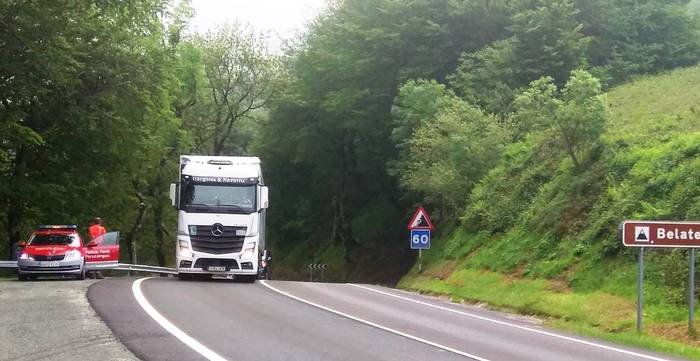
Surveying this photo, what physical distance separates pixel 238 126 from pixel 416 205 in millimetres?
24758

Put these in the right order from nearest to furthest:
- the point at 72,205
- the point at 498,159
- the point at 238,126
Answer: the point at 498,159, the point at 72,205, the point at 238,126

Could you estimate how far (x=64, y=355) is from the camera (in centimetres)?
986

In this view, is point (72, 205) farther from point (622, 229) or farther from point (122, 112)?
point (622, 229)

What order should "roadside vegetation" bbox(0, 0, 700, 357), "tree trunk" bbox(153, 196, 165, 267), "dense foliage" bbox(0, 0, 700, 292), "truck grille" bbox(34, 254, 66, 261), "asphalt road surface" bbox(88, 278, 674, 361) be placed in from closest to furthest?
"asphalt road surface" bbox(88, 278, 674, 361), "roadside vegetation" bbox(0, 0, 700, 357), "truck grille" bbox(34, 254, 66, 261), "dense foliage" bbox(0, 0, 700, 292), "tree trunk" bbox(153, 196, 165, 267)

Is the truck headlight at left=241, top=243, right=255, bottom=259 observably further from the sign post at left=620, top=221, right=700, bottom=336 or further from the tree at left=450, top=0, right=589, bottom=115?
the tree at left=450, top=0, right=589, bottom=115

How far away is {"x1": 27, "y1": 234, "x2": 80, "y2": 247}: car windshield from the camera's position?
25.0m

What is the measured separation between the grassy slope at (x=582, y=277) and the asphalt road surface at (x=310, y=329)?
1277mm

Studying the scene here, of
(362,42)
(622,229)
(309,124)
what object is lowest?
(622,229)

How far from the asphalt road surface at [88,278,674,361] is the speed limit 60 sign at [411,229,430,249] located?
8.58 metres

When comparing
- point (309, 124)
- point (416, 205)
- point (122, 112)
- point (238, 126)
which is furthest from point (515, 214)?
point (238, 126)

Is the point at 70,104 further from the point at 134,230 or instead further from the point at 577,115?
the point at 577,115

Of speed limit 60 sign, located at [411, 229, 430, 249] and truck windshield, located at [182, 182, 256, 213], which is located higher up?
truck windshield, located at [182, 182, 256, 213]

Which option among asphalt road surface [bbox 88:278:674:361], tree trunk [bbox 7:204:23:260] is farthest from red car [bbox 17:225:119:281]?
tree trunk [bbox 7:204:23:260]

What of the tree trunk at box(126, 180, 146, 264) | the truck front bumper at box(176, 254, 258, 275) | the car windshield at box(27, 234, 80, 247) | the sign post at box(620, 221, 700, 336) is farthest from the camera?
the tree trunk at box(126, 180, 146, 264)
